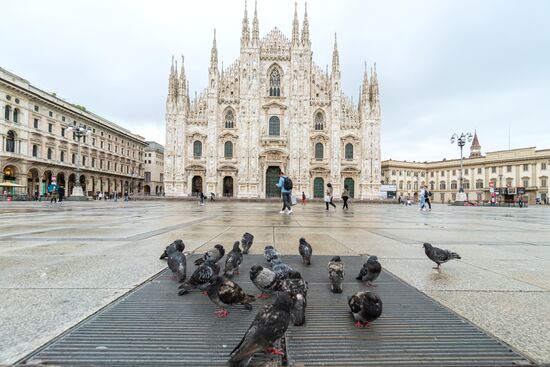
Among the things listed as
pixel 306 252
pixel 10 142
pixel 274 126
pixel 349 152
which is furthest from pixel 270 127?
pixel 306 252

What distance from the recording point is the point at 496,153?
61.9 m

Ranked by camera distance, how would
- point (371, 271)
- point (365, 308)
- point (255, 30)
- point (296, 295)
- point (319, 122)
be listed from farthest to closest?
1. point (319, 122)
2. point (255, 30)
3. point (371, 271)
4. point (296, 295)
5. point (365, 308)

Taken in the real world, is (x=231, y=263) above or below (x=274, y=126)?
below

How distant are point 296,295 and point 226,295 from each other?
1.71 ft

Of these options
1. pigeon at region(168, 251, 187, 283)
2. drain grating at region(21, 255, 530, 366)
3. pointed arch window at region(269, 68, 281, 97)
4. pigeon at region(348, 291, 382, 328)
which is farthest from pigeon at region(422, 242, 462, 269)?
pointed arch window at region(269, 68, 281, 97)

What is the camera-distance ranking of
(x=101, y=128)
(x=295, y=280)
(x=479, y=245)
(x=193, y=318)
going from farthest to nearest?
(x=101, y=128) < (x=479, y=245) < (x=295, y=280) < (x=193, y=318)

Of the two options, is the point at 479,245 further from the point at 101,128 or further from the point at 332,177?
the point at 101,128

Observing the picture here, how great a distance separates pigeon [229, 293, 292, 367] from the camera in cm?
159

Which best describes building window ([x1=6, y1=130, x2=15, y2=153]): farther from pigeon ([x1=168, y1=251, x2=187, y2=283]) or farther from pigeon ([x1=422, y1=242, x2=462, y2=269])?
pigeon ([x1=422, y1=242, x2=462, y2=269])

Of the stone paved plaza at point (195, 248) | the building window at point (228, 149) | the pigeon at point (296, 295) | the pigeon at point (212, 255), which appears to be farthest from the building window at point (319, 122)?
the pigeon at point (296, 295)

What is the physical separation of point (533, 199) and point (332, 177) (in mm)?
44229

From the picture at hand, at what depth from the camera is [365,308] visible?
2.09 m

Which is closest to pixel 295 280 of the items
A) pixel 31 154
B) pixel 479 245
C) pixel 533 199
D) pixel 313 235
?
pixel 313 235

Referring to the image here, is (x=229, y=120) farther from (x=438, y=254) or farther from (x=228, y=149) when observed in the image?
(x=438, y=254)
